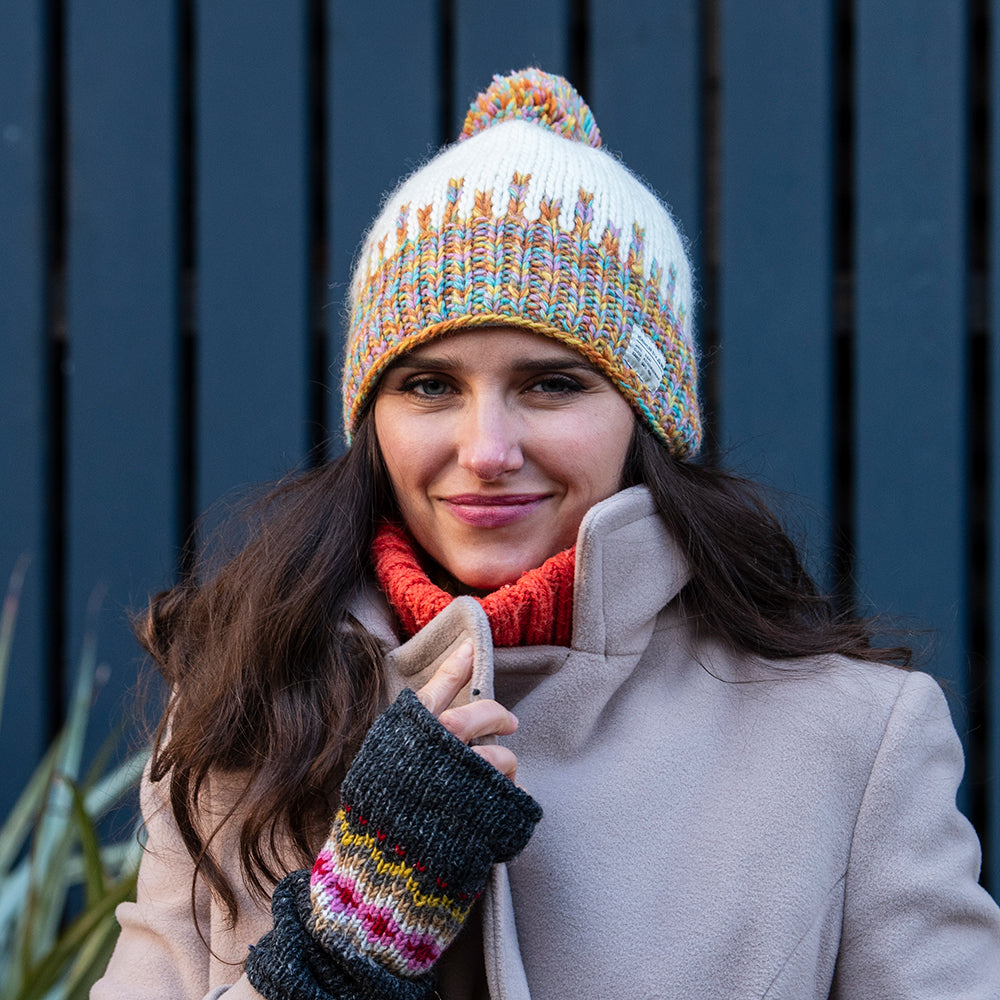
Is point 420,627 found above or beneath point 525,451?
beneath

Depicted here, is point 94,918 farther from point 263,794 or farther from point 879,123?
point 879,123

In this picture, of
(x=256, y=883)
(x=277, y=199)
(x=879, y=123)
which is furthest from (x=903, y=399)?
(x=256, y=883)

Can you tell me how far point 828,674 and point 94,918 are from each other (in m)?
1.27

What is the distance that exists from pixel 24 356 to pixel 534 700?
183 cm

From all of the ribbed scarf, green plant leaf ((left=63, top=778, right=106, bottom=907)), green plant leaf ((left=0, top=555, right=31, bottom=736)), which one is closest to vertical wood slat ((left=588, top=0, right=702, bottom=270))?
the ribbed scarf

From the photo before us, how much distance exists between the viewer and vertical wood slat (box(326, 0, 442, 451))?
2.57 m

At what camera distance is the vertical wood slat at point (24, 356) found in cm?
270

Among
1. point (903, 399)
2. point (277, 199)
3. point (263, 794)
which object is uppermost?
point (277, 199)

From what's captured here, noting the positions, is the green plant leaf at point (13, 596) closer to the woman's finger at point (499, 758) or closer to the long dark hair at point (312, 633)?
the long dark hair at point (312, 633)

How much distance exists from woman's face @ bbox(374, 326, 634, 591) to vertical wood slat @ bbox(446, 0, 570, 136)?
1.24m

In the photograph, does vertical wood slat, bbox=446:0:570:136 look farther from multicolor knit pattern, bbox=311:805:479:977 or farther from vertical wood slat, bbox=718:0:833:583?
multicolor knit pattern, bbox=311:805:479:977

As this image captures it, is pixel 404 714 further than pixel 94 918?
No

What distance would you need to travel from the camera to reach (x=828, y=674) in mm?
1505

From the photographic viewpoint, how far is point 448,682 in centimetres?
129
